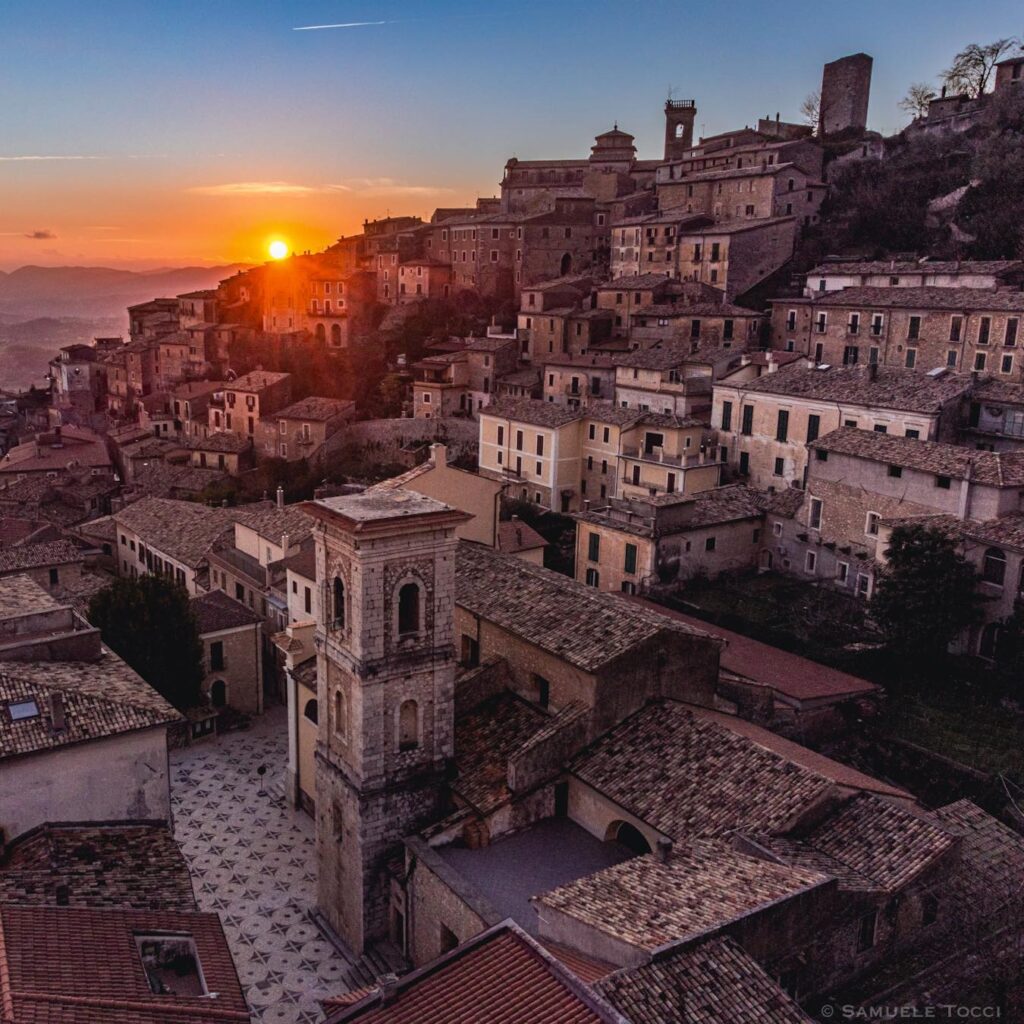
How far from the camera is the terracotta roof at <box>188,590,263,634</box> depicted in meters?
35.2

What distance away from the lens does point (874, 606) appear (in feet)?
98.4

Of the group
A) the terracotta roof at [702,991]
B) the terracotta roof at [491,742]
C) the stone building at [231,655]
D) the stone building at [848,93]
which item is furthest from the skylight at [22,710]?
the stone building at [848,93]

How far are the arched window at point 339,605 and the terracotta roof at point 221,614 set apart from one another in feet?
52.6

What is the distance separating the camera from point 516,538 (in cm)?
3534

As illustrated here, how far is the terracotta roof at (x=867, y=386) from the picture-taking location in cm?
3953

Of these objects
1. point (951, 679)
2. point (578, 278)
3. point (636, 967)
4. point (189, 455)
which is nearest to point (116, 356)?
point (189, 455)

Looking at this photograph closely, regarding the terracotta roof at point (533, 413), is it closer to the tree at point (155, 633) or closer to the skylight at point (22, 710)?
the tree at point (155, 633)

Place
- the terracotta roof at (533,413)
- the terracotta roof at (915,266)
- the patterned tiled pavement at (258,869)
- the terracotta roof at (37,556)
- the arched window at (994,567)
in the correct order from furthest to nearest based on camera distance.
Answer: the terracotta roof at (915,266) < the terracotta roof at (533,413) < the terracotta roof at (37,556) < the arched window at (994,567) < the patterned tiled pavement at (258,869)

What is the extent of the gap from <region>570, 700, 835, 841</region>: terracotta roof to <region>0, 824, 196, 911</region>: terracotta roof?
28.1 feet

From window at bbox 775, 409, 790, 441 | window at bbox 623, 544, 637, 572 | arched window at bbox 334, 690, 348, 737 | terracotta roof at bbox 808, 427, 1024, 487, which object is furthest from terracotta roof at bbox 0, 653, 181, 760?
window at bbox 775, 409, 790, 441

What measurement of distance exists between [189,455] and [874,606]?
5523cm

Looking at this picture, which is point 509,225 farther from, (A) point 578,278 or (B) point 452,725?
(B) point 452,725

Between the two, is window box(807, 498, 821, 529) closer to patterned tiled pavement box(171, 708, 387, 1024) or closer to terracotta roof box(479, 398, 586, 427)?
terracotta roof box(479, 398, 586, 427)

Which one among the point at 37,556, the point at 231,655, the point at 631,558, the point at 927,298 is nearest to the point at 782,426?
the point at 927,298
